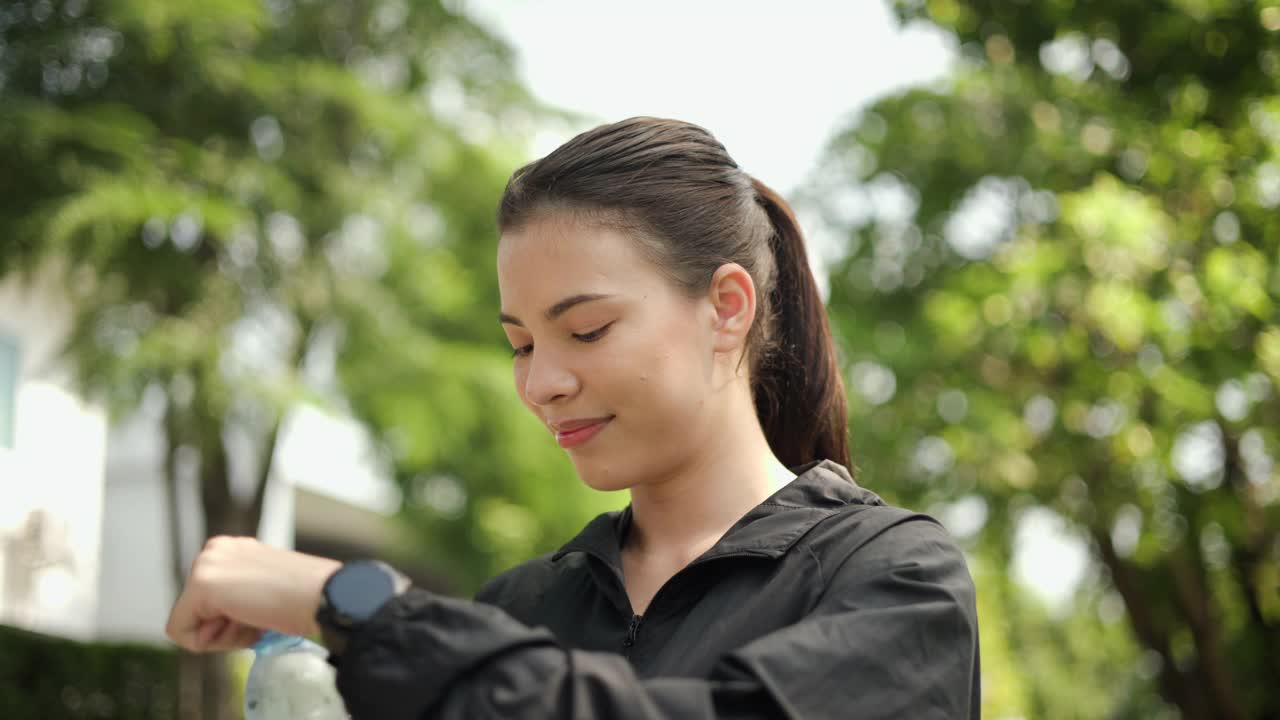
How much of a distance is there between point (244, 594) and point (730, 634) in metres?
0.52

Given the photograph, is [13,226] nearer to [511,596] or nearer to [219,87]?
[219,87]

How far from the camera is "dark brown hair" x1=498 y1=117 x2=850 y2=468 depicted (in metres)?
1.64

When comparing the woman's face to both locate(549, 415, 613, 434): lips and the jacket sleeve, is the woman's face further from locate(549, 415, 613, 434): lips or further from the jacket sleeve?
the jacket sleeve

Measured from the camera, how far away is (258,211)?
844 centimetres

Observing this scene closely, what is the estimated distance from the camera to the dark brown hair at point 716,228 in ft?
5.37

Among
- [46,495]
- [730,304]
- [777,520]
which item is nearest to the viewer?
[777,520]

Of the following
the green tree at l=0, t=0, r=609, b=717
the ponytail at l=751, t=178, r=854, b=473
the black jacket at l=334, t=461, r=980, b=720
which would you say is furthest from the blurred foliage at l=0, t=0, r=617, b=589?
the black jacket at l=334, t=461, r=980, b=720

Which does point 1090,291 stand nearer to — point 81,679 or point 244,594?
point 244,594

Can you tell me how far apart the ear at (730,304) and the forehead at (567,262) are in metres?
0.13

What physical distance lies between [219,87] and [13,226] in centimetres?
173

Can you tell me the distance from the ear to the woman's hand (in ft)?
1.89

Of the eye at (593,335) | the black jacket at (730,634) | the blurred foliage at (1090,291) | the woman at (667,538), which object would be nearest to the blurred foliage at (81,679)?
the blurred foliage at (1090,291)

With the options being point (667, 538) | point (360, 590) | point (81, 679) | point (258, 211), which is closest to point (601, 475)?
point (667, 538)

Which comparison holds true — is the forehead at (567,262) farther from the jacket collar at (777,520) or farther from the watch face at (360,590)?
the watch face at (360,590)
